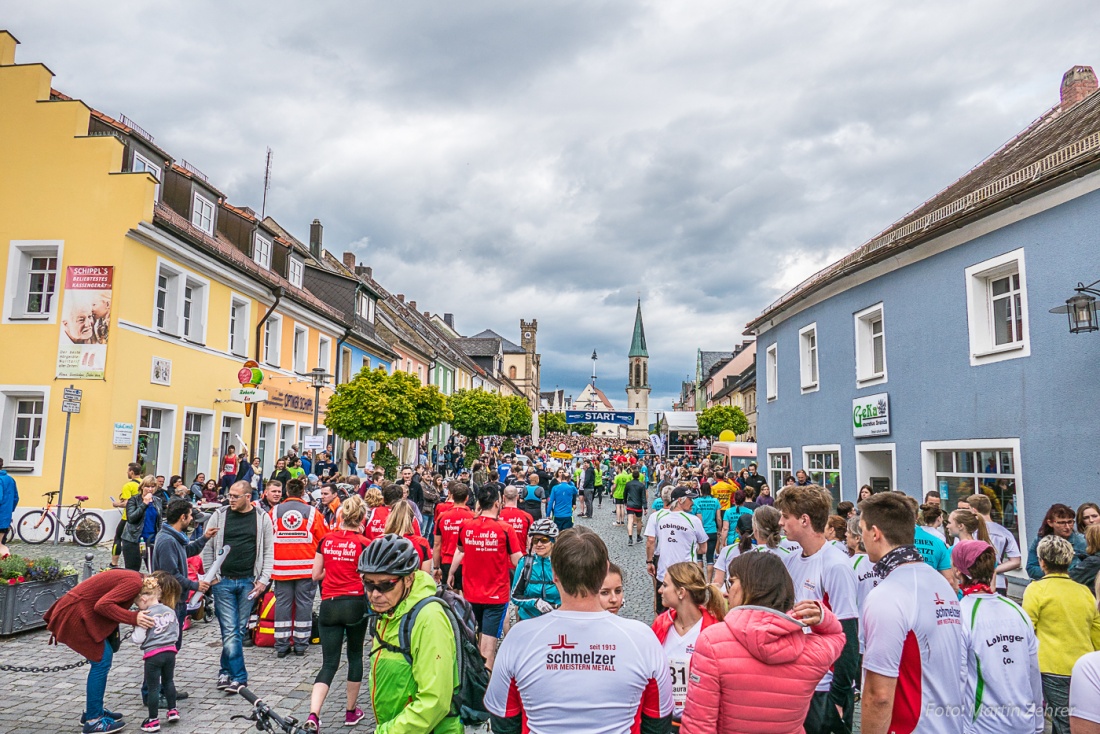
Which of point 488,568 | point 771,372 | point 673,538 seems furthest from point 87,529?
point 771,372

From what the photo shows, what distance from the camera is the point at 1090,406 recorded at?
10.0 m

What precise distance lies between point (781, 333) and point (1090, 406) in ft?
38.9

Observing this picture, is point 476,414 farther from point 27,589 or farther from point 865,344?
point 27,589

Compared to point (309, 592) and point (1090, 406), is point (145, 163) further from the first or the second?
point (1090, 406)

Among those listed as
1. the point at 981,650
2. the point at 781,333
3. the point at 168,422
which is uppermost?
the point at 781,333

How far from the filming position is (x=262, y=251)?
24969 millimetres

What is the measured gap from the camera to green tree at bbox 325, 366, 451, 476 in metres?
23.6

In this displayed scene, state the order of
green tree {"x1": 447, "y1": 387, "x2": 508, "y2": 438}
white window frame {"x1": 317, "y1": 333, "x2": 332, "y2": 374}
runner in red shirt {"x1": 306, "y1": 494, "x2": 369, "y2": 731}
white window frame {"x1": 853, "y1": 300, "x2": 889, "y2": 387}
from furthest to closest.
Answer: green tree {"x1": 447, "y1": 387, "x2": 508, "y2": 438}
white window frame {"x1": 317, "y1": 333, "x2": 332, "y2": 374}
white window frame {"x1": 853, "y1": 300, "x2": 889, "y2": 387}
runner in red shirt {"x1": 306, "y1": 494, "x2": 369, "y2": 731}

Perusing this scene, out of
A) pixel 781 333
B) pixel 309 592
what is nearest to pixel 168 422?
pixel 309 592

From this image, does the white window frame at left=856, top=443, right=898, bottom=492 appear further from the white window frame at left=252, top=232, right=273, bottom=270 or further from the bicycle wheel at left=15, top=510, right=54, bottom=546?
the white window frame at left=252, top=232, right=273, bottom=270

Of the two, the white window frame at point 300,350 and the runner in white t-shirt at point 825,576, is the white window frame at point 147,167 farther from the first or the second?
the runner in white t-shirt at point 825,576

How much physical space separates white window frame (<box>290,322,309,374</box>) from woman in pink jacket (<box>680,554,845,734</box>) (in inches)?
959

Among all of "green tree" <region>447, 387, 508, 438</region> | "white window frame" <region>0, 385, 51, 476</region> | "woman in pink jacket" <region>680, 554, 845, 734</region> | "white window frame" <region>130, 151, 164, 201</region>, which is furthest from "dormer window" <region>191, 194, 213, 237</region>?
"green tree" <region>447, 387, 508, 438</region>

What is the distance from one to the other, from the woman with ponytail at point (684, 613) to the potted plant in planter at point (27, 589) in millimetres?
7666
